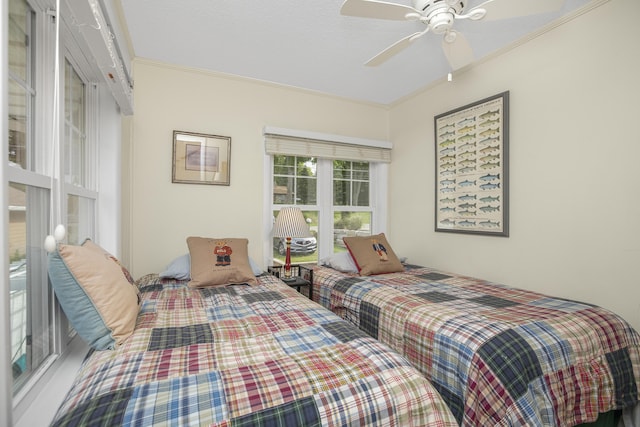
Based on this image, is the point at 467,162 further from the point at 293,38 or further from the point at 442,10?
the point at 293,38

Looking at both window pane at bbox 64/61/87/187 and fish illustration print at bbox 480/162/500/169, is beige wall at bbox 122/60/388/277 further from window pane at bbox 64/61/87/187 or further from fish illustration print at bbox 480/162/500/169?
fish illustration print at bbox 480/162/500/169

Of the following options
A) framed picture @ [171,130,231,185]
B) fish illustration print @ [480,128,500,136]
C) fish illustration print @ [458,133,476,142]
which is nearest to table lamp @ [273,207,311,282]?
framed picture @ [171,130,231,185]

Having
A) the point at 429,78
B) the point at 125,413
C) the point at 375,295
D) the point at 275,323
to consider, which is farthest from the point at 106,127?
the point at 429,78

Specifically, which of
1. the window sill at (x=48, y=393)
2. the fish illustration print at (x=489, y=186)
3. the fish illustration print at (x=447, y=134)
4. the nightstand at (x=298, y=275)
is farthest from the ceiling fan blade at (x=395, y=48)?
the window sill at (x=48, y=393)

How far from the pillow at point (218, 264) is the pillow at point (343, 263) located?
0.88m

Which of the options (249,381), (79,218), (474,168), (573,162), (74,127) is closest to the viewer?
(249,381)

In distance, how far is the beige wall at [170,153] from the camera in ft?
8.68

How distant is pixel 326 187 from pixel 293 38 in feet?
5.41

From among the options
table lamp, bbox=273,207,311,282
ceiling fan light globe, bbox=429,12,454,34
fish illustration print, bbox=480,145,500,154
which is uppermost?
ceiling fan light globe, bbox=429,12,454,34

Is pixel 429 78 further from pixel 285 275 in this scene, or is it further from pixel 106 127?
pixel 106 127

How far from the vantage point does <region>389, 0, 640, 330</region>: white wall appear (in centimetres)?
183

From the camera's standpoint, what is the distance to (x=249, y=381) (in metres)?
0.93

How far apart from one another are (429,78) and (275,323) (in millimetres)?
2764

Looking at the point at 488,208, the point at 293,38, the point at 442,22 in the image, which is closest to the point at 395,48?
the point at 442,22
